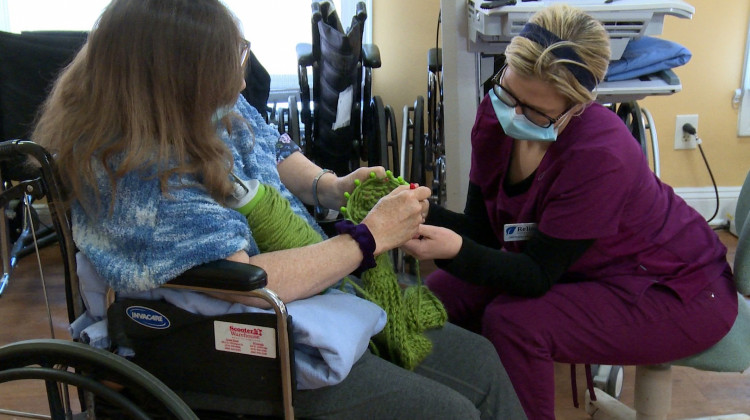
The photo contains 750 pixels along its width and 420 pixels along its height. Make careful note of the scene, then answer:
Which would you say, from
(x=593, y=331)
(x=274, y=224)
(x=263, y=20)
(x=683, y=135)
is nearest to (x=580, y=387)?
(x=593, y=331)

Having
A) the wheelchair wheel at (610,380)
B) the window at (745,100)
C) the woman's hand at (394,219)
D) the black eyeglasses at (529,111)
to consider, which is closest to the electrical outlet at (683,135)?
the window at (745,100)

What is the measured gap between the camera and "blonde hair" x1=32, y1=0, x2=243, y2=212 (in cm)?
91

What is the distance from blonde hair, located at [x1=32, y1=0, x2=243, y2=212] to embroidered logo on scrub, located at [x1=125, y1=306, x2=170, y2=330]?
17 cm

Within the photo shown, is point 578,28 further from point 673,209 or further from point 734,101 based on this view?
point 734,101

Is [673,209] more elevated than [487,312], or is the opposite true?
[673,209]

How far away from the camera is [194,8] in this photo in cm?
94

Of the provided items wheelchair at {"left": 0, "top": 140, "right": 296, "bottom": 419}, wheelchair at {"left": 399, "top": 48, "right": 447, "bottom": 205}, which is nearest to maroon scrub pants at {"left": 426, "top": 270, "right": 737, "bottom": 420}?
wheelchair at {"left": 0, "top": 140, "right": 296, "bottom": 419}

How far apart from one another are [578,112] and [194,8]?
0.73 meters

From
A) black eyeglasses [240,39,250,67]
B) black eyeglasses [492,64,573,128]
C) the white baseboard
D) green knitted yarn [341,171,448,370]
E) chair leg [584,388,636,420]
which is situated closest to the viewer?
black eyeglasses [240,39,250,67]

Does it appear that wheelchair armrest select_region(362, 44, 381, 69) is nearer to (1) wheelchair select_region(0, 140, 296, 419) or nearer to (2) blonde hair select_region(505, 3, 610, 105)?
(2) blonde hair select_region(505, 3, 610, 105)

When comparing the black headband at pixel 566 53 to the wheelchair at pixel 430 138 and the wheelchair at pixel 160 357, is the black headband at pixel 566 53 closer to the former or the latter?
the wheelchair at pixel 160 357

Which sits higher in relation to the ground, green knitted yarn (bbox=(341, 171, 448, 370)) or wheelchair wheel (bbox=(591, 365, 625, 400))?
green knitted yarn (bbox=(341, 171, 448, 370))

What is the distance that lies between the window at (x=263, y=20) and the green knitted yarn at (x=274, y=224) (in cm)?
199

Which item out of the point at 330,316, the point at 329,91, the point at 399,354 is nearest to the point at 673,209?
the point at 399,354
